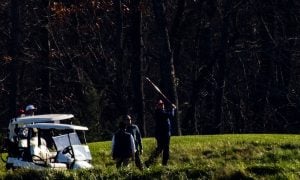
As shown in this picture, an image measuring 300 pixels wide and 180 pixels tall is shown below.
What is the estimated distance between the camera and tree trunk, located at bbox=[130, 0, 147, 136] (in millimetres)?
39312

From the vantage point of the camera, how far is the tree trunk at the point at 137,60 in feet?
129

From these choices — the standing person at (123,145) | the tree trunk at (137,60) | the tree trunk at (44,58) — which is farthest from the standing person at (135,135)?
the tree trunk at (44,58)

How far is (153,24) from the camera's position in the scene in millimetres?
45875

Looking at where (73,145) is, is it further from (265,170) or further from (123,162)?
(265,170)

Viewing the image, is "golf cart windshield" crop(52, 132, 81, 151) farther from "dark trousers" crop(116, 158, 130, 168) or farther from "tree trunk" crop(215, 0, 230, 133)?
"tree trunk" crop(215, 0, 230, 133)

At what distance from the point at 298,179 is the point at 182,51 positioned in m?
31.6

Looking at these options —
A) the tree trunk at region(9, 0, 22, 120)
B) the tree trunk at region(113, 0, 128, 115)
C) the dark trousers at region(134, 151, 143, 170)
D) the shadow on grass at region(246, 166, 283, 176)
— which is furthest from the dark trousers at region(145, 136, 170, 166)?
the tree trunk at region(9, 0, 22, 120)

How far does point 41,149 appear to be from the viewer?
67.2 feet

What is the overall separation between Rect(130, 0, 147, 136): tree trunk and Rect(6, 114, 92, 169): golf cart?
18288 millimetres

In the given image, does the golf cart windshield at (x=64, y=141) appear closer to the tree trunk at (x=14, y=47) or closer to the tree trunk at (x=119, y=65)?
the tree trunk at (x=14, y=47)

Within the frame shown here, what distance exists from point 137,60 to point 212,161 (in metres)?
18.6

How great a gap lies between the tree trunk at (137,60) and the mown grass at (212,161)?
11.9 m

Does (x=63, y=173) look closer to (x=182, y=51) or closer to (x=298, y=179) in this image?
(x=298, y=179)

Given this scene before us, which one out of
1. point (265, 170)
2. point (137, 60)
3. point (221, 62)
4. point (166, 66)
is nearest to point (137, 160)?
point (265, 170)
